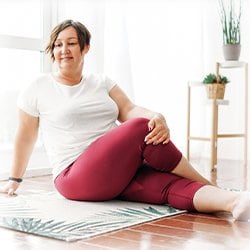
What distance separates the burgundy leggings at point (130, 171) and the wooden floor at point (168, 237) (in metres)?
0.12

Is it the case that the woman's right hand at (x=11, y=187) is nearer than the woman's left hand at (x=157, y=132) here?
No

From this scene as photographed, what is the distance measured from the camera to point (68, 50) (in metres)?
2.03

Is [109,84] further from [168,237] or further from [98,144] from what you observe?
[168,237]

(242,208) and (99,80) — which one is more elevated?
(99,80)

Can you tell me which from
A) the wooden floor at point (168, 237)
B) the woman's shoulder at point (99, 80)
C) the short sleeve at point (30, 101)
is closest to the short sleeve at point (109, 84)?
the woman's shoulder at point (99, 80)

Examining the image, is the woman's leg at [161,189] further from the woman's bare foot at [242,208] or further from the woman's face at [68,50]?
the woman's face at [68,50]

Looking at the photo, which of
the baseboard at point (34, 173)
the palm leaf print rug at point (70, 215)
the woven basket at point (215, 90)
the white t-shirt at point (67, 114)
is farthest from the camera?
the woven basket at point (215, 90)

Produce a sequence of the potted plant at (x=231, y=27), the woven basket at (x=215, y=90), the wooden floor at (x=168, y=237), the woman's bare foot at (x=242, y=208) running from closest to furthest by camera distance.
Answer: the wooden floor at (x=168, y=237)
the woman's bare foot at (x=242, y=208)
the woven basket at (x=215, y=90)
the potted plant at (x=231, y=27)

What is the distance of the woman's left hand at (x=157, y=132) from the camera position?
5.89 ft

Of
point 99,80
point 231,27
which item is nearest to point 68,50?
point 99,80

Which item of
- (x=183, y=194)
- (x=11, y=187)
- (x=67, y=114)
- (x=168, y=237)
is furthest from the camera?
(x=11, y=187)

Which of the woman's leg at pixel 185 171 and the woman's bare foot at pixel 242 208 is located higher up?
the woman's leg at pixel 185 171

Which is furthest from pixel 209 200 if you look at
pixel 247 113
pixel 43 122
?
pixel 247 113

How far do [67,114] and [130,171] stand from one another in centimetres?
34
